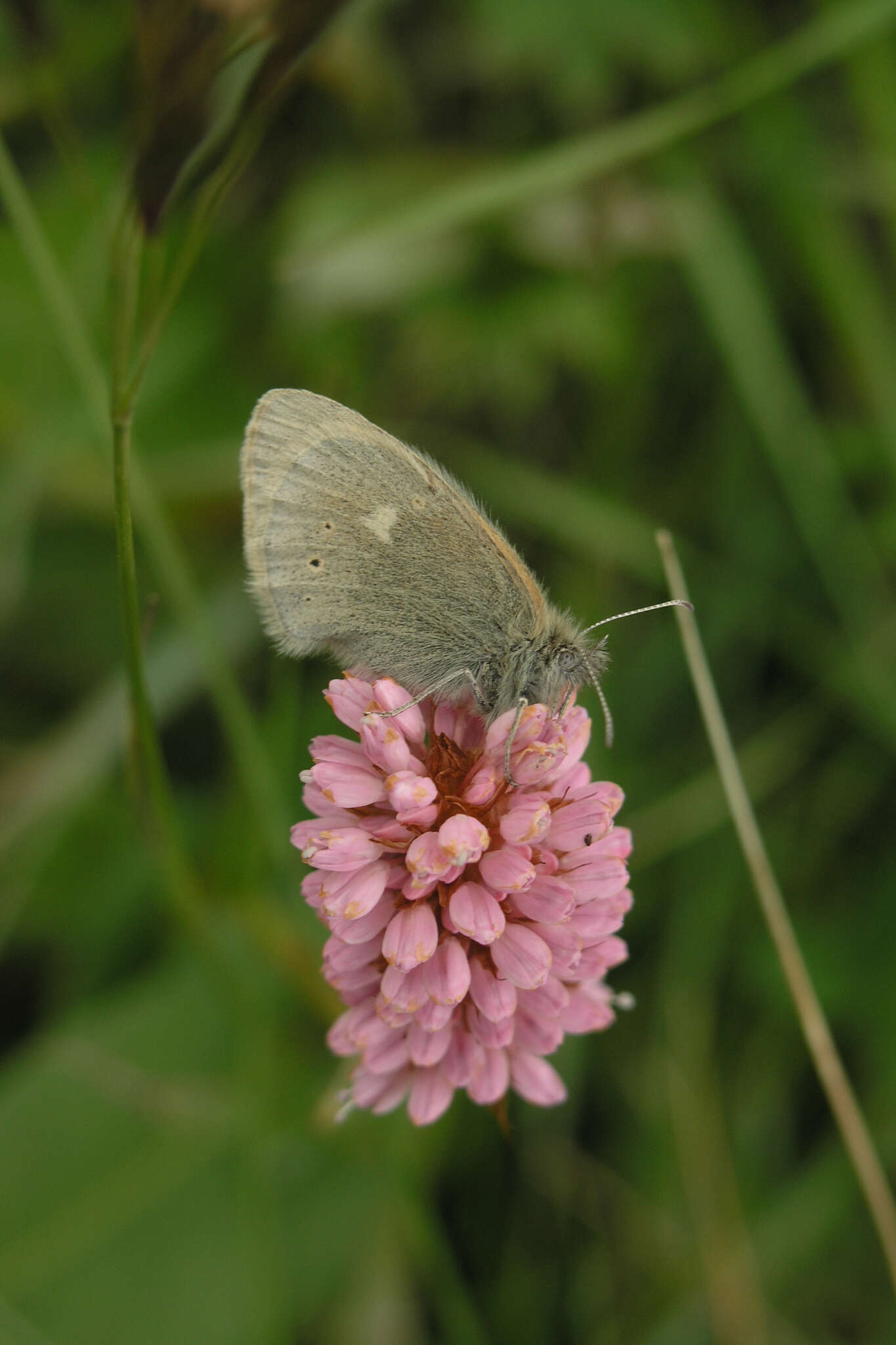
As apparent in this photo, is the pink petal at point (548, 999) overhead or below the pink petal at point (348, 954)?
below

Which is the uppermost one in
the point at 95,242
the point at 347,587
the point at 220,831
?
the point at 95,242

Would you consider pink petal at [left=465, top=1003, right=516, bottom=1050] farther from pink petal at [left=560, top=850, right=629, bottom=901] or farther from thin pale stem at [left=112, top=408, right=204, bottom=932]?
thin pale stem at [left=112, top=408, right=204, bottom=932]

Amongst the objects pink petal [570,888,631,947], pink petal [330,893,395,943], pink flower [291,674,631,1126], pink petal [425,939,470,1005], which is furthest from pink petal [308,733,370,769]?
pink petal [570,888,631,947]

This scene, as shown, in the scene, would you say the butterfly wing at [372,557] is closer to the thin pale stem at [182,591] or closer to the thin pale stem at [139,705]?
the thin pale stem at [139,705]

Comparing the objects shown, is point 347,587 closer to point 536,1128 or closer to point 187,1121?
point 187,1121

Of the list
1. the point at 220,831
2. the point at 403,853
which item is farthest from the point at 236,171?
the point at 220,831

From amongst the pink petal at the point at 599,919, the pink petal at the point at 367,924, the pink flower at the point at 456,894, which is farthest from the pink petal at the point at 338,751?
the pink petal at the point at 599,919

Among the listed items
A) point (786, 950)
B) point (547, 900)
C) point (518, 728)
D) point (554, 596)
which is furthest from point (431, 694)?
point (554, 596)
